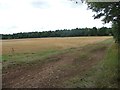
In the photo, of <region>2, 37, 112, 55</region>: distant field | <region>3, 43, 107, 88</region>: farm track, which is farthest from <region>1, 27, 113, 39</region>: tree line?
<region>3, 43, 107, 88</region>: farm track

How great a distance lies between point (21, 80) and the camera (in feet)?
63.9

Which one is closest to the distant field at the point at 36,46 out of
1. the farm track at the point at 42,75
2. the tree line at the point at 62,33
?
the farm track at the point at 42,75

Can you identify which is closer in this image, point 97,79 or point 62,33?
point 97,79

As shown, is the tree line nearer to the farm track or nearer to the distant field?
the distant field

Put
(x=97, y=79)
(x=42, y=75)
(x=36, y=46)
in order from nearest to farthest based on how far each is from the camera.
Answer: (x=97, y=79)
(x=42, y=75)
(x=36, y=46)

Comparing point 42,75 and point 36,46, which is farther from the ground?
point 42,75

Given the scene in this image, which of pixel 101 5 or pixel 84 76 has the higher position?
pixel 101 5

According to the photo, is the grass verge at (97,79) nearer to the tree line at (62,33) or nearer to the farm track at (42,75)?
the farm track at (42,75)

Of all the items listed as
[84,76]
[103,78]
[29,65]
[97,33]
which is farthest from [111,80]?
[97,33]

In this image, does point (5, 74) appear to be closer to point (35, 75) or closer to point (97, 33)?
point (35, 75)

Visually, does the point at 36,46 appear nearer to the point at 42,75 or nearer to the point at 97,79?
the point at 42,75

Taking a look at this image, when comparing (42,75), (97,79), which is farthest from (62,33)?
(97,79)

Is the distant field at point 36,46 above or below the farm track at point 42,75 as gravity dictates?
below

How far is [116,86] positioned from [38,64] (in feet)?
33.7
